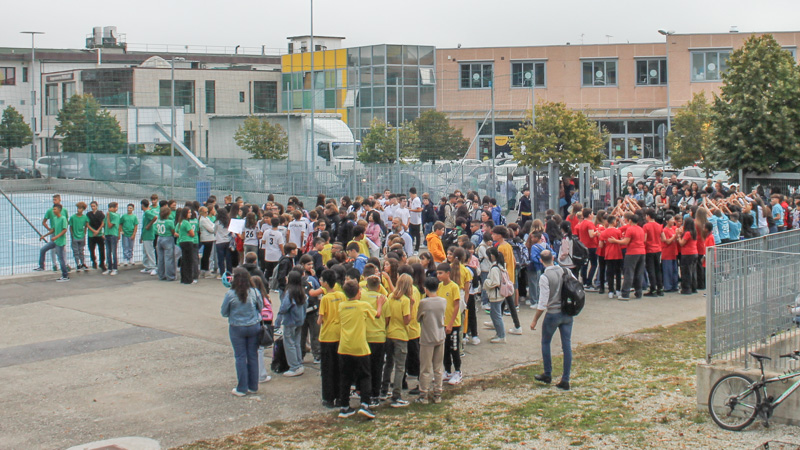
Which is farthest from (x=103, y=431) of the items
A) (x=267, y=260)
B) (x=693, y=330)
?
(x=693, y=330)

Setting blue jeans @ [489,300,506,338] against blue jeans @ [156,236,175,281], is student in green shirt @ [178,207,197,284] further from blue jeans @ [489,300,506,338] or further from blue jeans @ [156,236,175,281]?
blue jeans @ [489,300,506,338]

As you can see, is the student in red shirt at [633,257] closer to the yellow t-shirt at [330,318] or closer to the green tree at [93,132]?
the yellow t-shirt at [330,318]

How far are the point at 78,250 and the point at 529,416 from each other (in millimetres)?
12954

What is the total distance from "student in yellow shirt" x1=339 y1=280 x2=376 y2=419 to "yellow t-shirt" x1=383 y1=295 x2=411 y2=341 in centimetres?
34

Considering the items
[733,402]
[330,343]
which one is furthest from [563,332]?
[330,343]

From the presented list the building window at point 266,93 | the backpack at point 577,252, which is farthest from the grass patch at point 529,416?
the building window at point 266,93

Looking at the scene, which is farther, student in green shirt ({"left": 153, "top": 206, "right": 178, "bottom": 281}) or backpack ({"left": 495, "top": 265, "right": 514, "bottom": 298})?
student in green shirt ({"left": 153, "top": 206, "right": 178, "bottom": 281})

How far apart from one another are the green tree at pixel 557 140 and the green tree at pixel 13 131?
86.1ft

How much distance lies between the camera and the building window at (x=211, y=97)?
144 ft

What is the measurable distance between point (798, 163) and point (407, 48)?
80.9 feet

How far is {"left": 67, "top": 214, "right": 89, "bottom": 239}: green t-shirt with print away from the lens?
18.3m

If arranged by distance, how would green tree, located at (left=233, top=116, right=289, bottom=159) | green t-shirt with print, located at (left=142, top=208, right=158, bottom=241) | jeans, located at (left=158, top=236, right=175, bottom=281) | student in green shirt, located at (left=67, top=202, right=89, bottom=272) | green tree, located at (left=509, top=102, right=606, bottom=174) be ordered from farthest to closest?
green tree, located at (left=233, top=116, right=289, bottom=159), green tree, located at (left=509, top=102, right=606, bottom=174), green t-shirt with print, located at (left=142, top=208, right=158, bottom=241), student in green shirt, located at (left=67, top=202, right=89, bottom=272), jeans, located at (left=158, top=236, right=175, bottom=281)

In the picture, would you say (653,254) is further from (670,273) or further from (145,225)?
(145,225)

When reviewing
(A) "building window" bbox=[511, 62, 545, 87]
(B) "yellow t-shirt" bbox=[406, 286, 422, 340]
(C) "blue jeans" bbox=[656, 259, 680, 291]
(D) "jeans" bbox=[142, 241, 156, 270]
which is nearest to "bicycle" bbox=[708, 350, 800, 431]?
(B) "yellow t-shirt" bbox=[406, 286, 422, 340]
